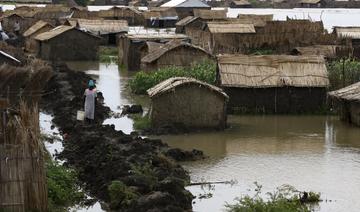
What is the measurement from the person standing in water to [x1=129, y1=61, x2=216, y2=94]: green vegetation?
4.79 metres

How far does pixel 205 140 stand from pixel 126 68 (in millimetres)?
15561

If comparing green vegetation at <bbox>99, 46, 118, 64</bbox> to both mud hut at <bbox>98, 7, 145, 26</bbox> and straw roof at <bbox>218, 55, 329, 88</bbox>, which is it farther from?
mud hut at <bbox>98, 7, 145, 26</bbox>

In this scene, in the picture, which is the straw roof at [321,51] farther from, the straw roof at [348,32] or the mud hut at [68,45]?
the mud hut at [68,45]

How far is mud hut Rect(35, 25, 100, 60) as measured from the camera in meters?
35.7

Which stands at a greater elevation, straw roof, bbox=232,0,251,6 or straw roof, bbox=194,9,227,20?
straw roof, bbox=232,0,251,6

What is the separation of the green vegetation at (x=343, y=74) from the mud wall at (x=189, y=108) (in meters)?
4.66

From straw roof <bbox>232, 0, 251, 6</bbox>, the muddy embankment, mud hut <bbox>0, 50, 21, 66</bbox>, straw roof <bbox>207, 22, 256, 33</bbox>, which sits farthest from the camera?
straw roof <bbox>232, 0, 251, 6</bbox>

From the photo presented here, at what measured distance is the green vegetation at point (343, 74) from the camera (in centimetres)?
2216

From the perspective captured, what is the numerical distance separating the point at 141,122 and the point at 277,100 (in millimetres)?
4001

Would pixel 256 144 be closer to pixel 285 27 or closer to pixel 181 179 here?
pixel 181 179

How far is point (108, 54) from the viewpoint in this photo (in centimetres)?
3966

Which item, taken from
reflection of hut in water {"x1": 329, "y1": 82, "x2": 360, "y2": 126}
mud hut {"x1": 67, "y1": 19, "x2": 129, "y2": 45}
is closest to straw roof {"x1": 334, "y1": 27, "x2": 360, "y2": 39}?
mud hut {"x1": 67, "y1": 19, "x2": 129, "y2": 45}

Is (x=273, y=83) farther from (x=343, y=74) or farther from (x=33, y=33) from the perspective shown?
(x=33, y=33)

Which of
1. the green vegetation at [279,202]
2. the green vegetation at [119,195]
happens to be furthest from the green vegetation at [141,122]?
the green vegetation at [119,195]
